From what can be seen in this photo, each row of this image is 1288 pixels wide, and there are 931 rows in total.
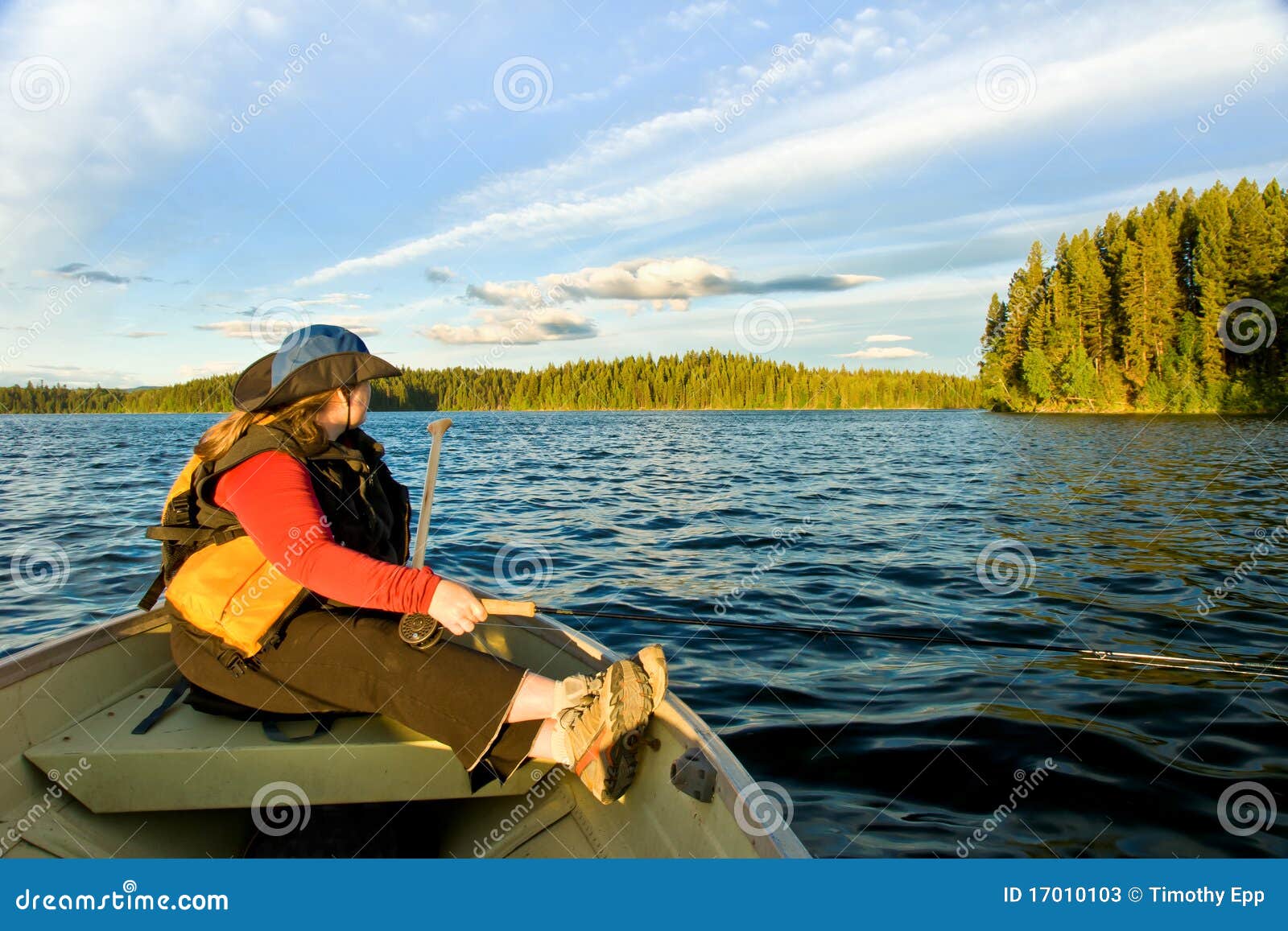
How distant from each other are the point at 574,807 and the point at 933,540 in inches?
353

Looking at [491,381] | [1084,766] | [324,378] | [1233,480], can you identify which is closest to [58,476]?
[324,378]

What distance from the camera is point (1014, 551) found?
10.6 meters

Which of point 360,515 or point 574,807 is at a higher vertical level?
point 360,515

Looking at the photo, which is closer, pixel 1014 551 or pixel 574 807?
pixel 574 807

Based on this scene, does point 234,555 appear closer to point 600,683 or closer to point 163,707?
point 163,707

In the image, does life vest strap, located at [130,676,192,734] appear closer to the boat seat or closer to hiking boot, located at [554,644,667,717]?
the boat seat

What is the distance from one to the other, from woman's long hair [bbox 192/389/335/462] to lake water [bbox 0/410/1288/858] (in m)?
2.97

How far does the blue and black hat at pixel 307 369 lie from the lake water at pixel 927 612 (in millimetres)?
3041

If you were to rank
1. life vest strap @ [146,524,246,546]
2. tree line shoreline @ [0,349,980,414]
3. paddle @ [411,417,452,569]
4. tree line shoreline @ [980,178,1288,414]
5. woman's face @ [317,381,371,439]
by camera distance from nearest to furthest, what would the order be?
1. life vest strap @ [146,524,246,546]
2. woman's face @ [317,381,371,439]
3. paddle @ [411,417,452,569]
4. tree line shoreline @ [980,178,1288,414]
5. tree line shoreline @ [0,349,980,414]

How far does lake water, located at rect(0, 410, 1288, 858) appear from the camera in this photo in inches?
162

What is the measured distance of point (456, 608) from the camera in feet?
9.19

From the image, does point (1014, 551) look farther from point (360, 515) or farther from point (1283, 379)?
point (1283, 379)

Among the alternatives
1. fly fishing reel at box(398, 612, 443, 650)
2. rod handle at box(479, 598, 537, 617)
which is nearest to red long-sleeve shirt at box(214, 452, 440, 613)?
fly fishing reel at box(398, 612, 443, 650)

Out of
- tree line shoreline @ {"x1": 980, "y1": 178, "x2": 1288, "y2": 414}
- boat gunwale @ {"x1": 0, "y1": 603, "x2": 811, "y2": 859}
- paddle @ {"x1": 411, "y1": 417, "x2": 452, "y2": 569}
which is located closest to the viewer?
boat gunwale @ {"x1": 0, "y1": 603, "x2": 811, "y2": 859}
